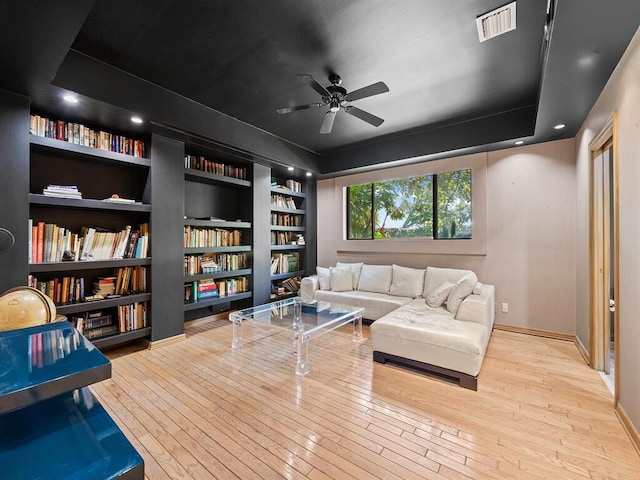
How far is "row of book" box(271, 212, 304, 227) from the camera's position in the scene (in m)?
5.21

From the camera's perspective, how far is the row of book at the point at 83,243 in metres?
2.64

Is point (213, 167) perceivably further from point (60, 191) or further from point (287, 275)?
point (287, 275)

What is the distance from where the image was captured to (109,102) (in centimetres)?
264

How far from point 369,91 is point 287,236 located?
11.2 feet

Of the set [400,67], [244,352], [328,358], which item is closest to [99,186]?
[244,352]

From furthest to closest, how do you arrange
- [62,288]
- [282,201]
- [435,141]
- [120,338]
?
[282,201]
[435,141]
[120,338]
[62,288]

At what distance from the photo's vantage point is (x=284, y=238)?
5.43 metres

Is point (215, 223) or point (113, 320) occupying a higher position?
point (215, 223)

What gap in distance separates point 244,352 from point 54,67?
291cm

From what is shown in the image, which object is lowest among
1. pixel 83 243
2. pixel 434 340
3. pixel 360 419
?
pixel 360 419

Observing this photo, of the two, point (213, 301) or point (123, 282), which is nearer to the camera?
point (123, 282)

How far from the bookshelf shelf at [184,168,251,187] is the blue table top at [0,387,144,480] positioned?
3.12m

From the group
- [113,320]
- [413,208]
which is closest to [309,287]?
[413,208]

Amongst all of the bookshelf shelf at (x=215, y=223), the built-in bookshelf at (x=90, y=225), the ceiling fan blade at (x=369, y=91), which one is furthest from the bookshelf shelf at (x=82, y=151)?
the ceiling fan blade at (x=369, y=91)
